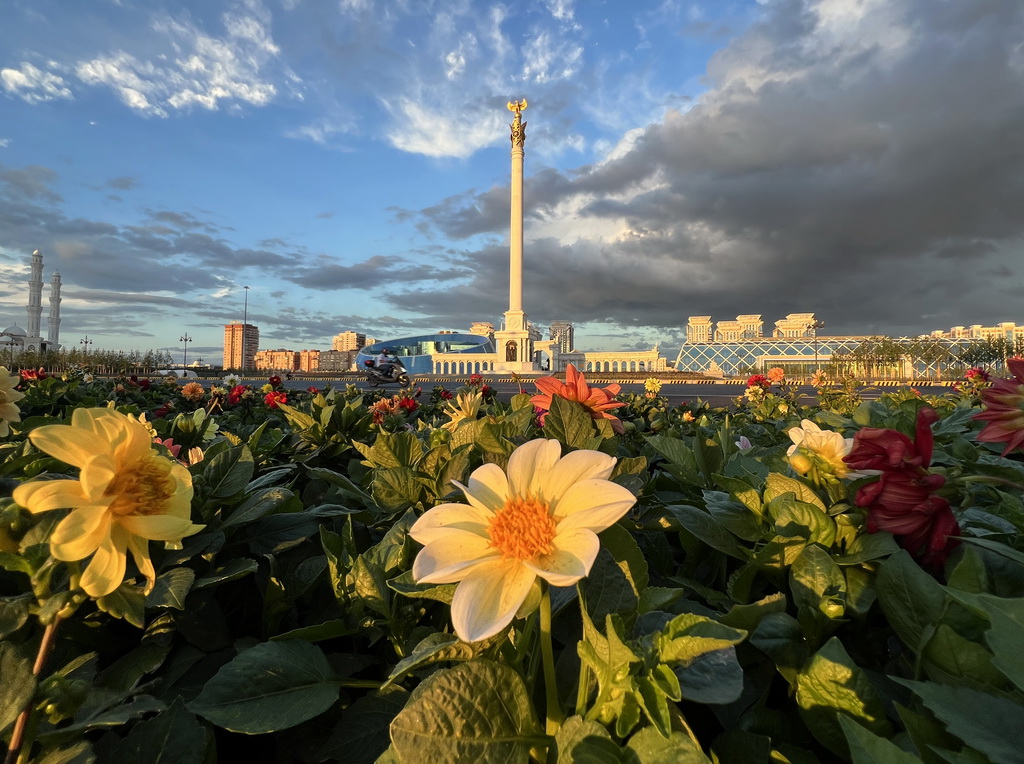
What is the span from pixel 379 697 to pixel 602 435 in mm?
607

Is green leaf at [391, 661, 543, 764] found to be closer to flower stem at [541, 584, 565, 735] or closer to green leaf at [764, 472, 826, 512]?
flower stem at [541, 584, 565, 735]

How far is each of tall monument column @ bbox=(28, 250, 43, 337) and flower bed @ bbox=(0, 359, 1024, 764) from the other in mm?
85985

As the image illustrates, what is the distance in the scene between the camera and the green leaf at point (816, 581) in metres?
0.72

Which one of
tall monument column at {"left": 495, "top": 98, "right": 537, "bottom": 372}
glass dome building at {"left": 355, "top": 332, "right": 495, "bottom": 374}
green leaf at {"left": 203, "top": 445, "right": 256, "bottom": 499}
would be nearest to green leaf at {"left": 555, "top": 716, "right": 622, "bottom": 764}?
green leaf at {"left": 203, "top": 445, "right": 256, "bottom": 499}

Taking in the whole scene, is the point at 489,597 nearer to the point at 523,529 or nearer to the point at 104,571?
the point at 523,529

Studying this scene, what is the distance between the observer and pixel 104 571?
2.13 feet

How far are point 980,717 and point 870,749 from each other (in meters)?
0.14

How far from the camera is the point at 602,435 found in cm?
110

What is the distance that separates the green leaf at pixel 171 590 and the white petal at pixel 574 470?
0.50 meters

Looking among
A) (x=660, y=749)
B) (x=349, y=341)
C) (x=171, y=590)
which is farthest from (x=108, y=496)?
(x=349, y=341)

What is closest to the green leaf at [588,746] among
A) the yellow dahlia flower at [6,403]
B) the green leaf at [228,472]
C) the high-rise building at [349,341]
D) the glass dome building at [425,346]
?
the green leaf at [228,472]

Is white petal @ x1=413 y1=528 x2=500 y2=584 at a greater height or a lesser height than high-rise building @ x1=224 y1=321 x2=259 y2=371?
lesser

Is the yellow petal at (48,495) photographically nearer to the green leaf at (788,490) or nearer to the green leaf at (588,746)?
the green leaf at (588,746)

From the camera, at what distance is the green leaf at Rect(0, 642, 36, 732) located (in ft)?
1.93
